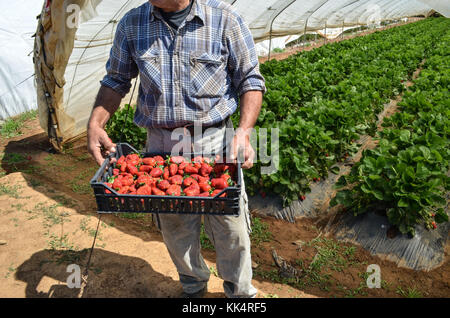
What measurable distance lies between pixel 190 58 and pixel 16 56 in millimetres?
7535

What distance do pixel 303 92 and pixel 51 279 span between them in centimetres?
541

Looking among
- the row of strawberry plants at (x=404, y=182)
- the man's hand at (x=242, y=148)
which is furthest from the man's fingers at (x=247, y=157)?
the row of strawberry plants at (x=404, y=182)

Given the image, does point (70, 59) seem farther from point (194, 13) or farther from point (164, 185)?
point (164, 185)

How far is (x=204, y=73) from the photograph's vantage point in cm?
227

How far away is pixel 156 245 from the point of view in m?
3.72

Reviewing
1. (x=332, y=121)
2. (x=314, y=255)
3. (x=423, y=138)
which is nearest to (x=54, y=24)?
(x=332, y=121)

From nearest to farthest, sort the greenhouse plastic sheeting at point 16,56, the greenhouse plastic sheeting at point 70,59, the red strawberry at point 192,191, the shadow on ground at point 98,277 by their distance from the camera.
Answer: the red strawberry at point 192,191
the shadow on ground at point 98,277
the greenhouse plastic sheeting at point 70,59
the greenhouse plastic sheeting at point 16,56

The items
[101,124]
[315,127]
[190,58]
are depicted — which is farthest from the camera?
[315,127]

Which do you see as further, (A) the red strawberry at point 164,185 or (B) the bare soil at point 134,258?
(B) the bare soil at point 134,258

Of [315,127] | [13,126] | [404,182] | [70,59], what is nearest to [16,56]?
[13,126]

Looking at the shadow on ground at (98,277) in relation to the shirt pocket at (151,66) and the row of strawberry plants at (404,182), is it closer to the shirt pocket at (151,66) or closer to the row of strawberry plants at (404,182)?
the shirt pocket at (151,66)

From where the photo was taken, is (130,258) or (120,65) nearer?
(120,65)

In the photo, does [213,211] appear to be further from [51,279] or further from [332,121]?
[332,121]

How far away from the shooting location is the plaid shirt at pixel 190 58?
2.25m
